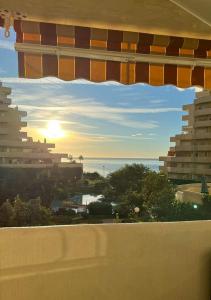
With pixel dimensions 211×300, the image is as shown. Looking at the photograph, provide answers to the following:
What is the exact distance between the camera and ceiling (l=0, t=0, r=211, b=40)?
3.14m

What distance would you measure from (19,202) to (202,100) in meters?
1.96

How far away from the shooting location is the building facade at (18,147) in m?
3.42

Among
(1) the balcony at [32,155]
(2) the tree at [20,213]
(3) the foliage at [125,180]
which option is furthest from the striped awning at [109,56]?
(2) the tree at [20,213]

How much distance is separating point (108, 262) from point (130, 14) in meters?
2.05

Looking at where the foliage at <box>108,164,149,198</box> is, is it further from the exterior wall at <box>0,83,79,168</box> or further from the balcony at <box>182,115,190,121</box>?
the balcony at <box>182,115,190,121</box>

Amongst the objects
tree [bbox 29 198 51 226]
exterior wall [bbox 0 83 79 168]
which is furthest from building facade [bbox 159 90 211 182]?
tree [bbox 29 198 51 226]

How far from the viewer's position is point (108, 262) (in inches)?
120

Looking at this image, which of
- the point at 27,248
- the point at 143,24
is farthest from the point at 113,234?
the point at 143,24

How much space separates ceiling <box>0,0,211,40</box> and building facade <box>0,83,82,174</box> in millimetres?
719

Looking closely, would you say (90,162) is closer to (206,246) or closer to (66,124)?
(66,124)

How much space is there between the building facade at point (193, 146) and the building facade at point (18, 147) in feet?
3.03

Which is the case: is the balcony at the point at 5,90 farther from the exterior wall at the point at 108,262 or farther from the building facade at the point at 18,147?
the exterior wall at the point at 108,262

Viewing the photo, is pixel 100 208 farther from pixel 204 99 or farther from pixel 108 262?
pixel 204 99

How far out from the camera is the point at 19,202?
3.41m
